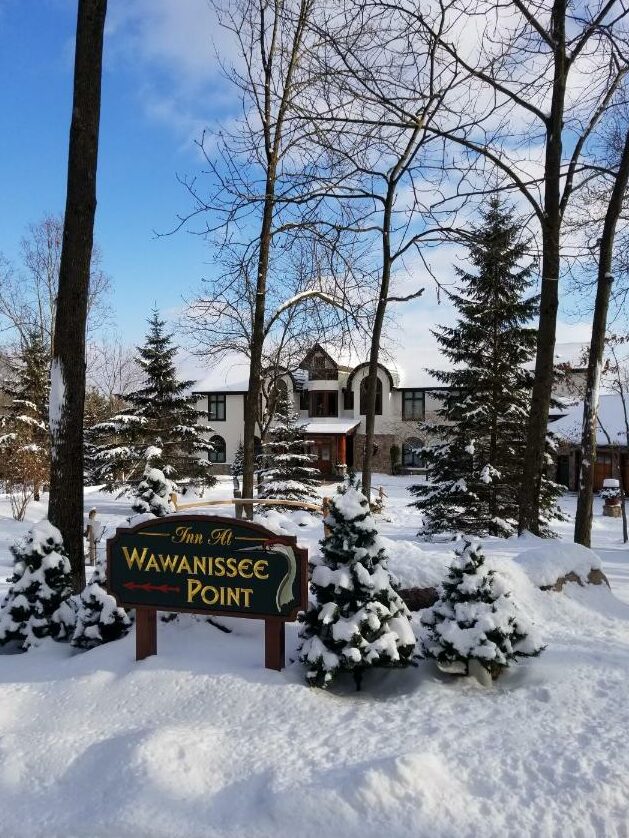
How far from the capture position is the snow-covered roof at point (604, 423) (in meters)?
32.6

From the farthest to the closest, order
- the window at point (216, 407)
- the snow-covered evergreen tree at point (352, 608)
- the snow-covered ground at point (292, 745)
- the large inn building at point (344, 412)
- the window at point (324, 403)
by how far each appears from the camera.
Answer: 1. the window at point (216, 407)
2. the window at point (324, 403)
3. the large inn building at point (344, 412)
4. the snow-covered evergreen tree at point (352, 608)
5. the snow-covered ground at point (292, 745)

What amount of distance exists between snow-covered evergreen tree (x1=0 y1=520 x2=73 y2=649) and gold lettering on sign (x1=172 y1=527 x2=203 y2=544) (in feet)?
5.52

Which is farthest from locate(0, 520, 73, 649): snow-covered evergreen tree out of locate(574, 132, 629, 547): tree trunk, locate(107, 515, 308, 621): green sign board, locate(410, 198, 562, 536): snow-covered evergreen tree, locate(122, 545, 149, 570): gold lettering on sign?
locate(410, 198, 562, 536): snow-covered evergreen tree

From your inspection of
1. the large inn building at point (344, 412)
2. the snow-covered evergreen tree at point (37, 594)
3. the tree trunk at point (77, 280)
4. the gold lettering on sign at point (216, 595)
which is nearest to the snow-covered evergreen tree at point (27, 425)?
the large inn building at point (344, 412)

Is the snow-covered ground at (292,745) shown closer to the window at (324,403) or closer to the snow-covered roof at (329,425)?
the snow-covered roof at (329,425)

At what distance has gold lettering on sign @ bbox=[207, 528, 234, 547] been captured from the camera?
528 centimetres

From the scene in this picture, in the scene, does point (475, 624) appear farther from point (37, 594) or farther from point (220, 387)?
point (220, 387)

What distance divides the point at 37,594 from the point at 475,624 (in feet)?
13.6

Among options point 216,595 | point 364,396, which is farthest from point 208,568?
point 364,396

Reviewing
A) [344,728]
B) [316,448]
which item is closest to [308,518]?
[344,728]

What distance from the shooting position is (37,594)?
615 centimetres

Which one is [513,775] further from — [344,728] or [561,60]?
[561,60]

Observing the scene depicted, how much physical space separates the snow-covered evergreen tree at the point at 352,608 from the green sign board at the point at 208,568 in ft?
0.72

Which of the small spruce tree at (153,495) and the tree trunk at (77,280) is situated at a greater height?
the tree trunk at (77,280)
